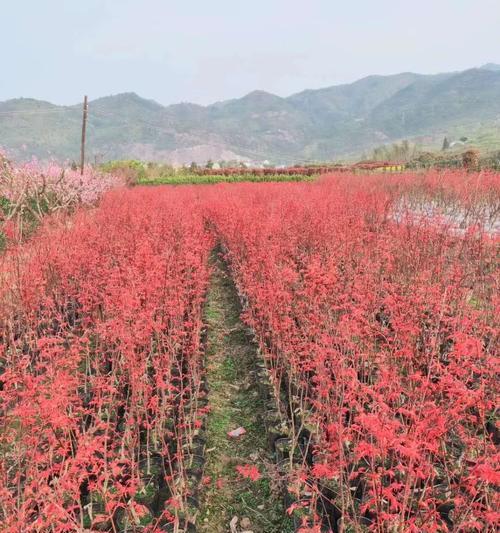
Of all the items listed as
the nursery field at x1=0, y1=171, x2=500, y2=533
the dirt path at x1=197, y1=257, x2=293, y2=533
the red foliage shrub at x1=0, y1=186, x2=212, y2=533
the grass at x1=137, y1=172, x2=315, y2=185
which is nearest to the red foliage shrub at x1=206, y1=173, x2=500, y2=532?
the nursery field at x1=0, y1=171, x2=500, y2=533

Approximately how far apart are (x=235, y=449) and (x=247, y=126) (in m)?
168

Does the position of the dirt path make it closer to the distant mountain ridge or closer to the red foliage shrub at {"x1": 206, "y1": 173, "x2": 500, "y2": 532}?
the red foliage shrub at {"x1": 206, "y1": 173, "x2": 500, "y2": 532}

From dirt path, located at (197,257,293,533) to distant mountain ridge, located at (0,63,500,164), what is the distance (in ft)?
279

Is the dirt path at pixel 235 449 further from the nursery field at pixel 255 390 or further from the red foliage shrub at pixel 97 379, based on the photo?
the red foliage shrub at pixel 97 379

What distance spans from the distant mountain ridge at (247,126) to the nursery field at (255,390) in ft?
278

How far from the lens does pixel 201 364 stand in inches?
191

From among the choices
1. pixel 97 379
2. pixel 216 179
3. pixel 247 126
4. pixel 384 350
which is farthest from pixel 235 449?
pixel 247 126

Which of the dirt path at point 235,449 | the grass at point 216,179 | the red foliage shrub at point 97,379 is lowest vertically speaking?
the dirt path at point 235,449

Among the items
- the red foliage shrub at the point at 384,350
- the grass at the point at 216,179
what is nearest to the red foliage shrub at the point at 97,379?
the red foliage shrub at the point at 384,350

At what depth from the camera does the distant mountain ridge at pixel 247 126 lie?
106 metres

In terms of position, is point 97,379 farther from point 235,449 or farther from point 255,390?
point 255,390

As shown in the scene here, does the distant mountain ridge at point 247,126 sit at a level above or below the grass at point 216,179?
above

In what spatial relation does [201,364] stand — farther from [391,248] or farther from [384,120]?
[384,120]

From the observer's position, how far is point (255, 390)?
487 cm
